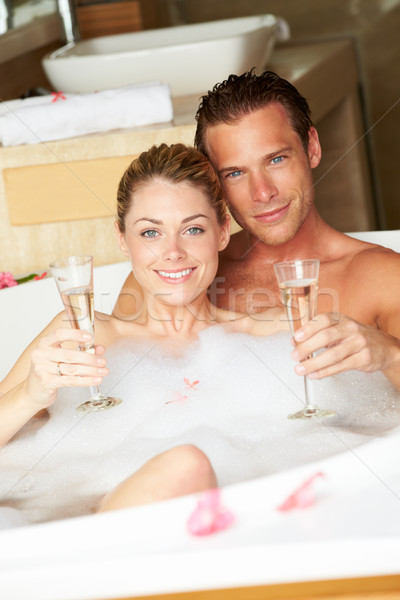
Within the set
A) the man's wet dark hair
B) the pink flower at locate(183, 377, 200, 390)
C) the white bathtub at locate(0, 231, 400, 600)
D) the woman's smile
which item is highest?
the man's wet dark hair

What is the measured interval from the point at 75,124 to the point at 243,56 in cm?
55

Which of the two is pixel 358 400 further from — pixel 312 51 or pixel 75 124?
pixel 312 51

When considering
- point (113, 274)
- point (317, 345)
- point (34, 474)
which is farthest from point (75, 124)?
point (317, 345)

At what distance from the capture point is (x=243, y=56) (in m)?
2.32

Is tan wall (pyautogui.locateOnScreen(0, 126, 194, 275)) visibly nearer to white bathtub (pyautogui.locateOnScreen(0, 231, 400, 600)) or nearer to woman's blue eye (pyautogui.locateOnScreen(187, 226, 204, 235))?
woman's blue eye (pyautogui.locateOnScreen(187, 226, 204, 235))

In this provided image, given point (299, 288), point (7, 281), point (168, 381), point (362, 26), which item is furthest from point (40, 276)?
point (362, 26)

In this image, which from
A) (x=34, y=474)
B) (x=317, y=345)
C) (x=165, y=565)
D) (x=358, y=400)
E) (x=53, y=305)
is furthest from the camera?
(x=53, y=305)

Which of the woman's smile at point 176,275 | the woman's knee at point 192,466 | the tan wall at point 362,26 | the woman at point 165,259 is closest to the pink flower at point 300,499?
the woman's knee at point 192,466

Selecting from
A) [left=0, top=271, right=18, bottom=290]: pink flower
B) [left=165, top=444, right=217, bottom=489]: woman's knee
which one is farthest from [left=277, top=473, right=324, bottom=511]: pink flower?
[left=0, top=271, right=18, bottom=290]: pink flower

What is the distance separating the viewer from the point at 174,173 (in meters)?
1.48

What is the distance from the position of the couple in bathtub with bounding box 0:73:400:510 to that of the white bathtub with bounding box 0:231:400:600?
0.42 metres

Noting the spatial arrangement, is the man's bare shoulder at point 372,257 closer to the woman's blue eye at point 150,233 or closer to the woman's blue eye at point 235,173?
the woman's blue eye at point 235,173

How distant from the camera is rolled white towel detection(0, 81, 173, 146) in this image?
6.89ft

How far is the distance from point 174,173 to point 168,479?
2.19ft
